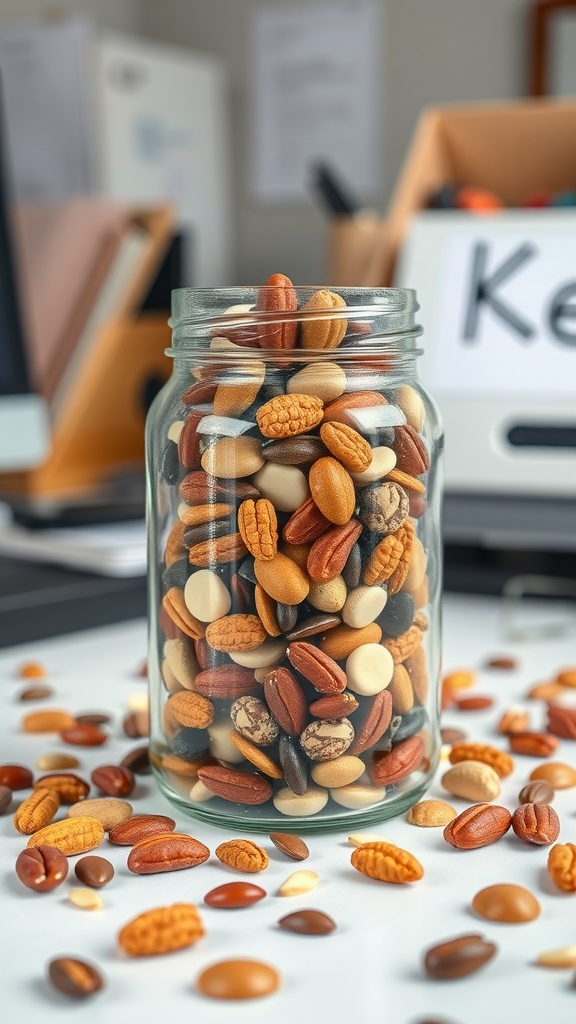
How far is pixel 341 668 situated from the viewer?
1.51ft

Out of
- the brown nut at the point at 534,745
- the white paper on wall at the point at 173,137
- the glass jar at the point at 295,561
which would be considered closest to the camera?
the glass jar at the point at 295,561

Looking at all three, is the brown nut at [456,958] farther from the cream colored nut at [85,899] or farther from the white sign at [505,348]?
the white sign at [505,348]

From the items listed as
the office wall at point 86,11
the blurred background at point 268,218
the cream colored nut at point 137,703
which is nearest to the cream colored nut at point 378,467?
the cream colored nut at point 137,703

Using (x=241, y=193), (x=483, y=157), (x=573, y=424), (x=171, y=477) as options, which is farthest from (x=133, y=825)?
(x=241, y=193)

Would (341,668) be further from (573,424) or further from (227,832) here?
(573,424)

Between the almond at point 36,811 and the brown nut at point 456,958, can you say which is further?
the almond at point 36,811

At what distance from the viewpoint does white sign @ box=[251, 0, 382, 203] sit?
6.90ft

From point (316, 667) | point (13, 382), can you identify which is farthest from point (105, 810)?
→ point (13, 382)

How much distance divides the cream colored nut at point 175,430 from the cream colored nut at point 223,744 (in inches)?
5.2

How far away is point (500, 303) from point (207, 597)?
0.55 m

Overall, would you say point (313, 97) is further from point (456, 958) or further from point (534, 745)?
point (456, 958)

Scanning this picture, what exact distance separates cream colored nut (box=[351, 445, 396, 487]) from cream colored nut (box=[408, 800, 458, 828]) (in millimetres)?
156

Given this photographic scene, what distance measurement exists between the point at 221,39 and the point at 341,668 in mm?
2106

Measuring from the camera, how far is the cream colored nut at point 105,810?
49 centimetres
